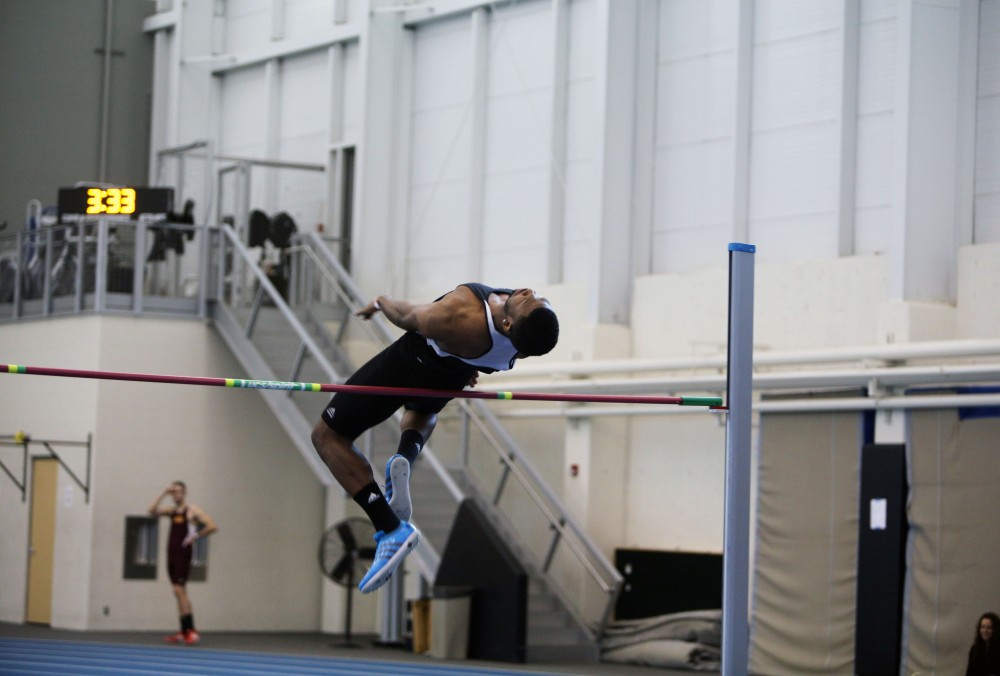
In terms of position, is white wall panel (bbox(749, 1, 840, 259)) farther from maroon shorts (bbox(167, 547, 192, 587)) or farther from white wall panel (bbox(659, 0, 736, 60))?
maroon shorts (bbox(167, 547, 192, 587))

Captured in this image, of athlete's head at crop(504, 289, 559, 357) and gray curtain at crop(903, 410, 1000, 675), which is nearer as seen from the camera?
athlete's head at crop(504, 289, 559, 357)

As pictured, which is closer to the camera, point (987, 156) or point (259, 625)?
point (987, 156)

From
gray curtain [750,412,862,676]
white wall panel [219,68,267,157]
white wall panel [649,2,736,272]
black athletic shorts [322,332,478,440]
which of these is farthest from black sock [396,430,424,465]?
white wall panel [219,68,267,157]

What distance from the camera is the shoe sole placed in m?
6.88

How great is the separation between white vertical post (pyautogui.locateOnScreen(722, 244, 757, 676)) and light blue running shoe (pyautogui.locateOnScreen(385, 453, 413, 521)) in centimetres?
141

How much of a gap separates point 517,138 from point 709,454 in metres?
4.15

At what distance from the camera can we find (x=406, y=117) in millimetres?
17531

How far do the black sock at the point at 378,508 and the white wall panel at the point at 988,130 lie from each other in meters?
7.02

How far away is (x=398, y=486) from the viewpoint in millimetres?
6953

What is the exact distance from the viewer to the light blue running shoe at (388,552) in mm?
6582

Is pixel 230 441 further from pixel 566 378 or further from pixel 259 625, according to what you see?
pixel 566 378

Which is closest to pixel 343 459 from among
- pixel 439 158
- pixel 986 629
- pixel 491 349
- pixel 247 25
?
pixel 491 349

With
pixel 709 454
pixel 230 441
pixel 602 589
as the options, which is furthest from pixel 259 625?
pixel 709 454

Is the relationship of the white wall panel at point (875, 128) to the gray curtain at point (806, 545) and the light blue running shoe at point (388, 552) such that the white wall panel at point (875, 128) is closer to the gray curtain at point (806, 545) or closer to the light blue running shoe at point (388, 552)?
the gray curtain at point (806, 545)
